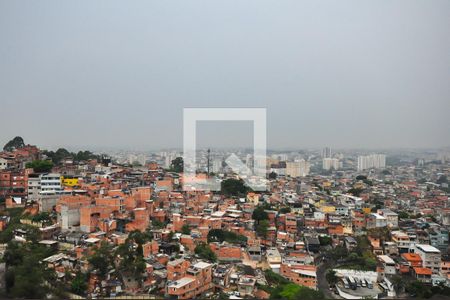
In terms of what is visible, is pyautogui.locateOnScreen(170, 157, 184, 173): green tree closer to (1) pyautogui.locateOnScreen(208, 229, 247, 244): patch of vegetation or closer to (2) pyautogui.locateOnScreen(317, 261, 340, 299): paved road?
(1) pyautogui.locateOnScreen(208, 229, 247, 244): patch of vegetation

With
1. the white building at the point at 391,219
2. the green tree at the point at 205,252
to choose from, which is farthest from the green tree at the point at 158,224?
the white building at the point at 391,219

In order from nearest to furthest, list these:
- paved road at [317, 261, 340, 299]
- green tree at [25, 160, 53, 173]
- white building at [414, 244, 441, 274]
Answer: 1. paved road at [317, 261, 340, 299]
2. white building at [414, 244, 441, 274]
3. green tree at [25, 160, 53, 173]

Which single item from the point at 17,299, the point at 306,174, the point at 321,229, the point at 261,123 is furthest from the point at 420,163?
the point at 17,299

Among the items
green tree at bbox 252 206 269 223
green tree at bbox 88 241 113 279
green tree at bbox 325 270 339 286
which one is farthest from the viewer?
green tree at bbox 252 206 269 223

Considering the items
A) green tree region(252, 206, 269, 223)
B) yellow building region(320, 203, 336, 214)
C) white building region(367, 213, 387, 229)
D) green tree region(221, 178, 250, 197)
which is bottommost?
white building region(367, 213, 387, 229)

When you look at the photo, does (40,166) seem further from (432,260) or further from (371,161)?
(371,161)

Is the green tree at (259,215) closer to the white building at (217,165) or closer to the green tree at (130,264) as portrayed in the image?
the green tree at (130,264)

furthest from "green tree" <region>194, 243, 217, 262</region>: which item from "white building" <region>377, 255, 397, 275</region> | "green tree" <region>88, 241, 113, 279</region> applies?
"white building" <region>377, 255, 397, 275</region>

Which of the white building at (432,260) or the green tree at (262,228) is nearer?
the white building at (432,260)
